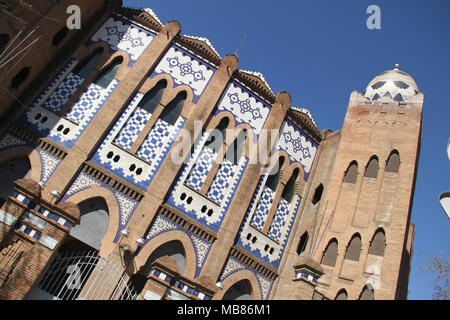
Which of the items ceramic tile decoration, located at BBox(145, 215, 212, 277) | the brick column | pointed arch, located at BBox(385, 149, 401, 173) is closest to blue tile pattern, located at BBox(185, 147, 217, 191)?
the brick column

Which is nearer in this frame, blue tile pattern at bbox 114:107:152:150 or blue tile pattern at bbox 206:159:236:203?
blue tile pattern at bbox 114:107:152:150

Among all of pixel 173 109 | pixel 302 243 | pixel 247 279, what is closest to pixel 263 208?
pixel 302 243

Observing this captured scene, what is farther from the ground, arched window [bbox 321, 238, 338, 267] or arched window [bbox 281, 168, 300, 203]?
arched window [bbox 281, 168, 300, 203]

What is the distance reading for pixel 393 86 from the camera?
1300 cm

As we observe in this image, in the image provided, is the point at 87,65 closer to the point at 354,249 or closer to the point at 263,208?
the point at 263,208

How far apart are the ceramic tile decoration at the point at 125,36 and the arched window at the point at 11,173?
418 cm

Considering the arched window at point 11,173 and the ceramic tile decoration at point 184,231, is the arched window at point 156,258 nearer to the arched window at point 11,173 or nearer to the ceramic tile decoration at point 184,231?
the ceramic tile decoration at point 184,231

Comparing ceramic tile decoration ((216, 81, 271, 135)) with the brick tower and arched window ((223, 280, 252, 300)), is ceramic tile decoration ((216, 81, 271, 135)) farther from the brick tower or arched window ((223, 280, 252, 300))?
arched window ((223, 280, 252, 300))

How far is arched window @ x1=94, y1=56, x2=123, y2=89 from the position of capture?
10685 mm

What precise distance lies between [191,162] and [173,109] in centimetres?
185

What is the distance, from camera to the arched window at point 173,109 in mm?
10883

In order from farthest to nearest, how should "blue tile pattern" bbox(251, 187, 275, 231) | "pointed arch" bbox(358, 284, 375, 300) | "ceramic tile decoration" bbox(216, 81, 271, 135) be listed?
1. "ceramic tile decoration" bbox(216, 81, 271, 135)
2. "blue tile pattern" bbox(251, 187, 275, 231)
3. "pointed arch" bbox(358, 284, 375, 300)

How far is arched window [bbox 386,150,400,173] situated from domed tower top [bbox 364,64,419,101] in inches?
94.5
